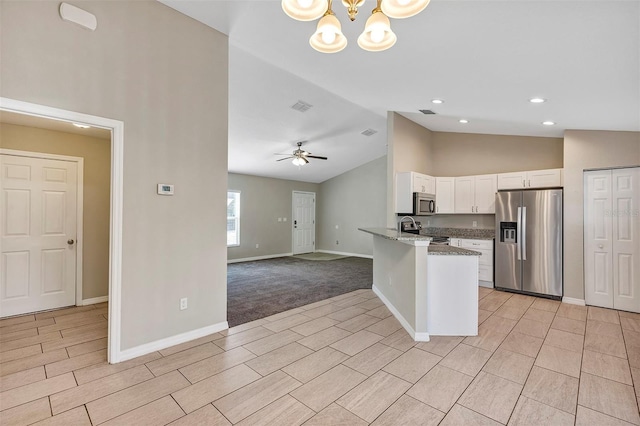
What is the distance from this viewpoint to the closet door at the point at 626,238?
4016 mm

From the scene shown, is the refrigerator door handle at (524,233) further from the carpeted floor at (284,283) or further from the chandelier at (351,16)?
the chandelier at (351,16)

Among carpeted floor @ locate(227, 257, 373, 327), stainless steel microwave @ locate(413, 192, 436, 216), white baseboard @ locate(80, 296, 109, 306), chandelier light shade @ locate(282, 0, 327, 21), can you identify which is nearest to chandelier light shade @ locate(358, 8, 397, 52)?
chandelier light shade @ locate(282, 0, 327, 21)

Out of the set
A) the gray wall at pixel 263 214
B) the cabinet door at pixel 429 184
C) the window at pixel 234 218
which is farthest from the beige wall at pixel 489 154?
the window at pixel 234 218

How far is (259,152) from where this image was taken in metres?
6.81

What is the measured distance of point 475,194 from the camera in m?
5.59

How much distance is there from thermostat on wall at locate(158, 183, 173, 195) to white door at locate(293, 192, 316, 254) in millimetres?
6837

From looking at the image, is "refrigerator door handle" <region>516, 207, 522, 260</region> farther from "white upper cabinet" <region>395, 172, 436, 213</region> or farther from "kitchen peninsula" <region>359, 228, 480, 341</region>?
"kitchen peninsula" <region>359, 228, 480, 341</region>

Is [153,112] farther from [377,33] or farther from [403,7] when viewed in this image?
[403,7]

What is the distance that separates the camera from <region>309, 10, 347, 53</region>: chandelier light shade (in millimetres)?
1925

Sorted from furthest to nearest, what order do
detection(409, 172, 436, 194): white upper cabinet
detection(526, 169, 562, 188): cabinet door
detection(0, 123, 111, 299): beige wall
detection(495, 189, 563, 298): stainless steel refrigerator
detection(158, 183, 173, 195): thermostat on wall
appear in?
detection(409, 172, 436, 194): white upper cabinet, detection(526, 169, 562, 188): cabinet door, detection(495, 189, 563, 298): stainless steel refrigerator, detection(0, 123, 111, 299): beige wall, detection(158, 183, 173, 195): thermostat on wall

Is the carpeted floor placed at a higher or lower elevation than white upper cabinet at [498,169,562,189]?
lower

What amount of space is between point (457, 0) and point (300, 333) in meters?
3.26

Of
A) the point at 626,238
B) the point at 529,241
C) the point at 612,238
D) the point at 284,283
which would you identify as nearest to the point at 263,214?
the point at 284,283

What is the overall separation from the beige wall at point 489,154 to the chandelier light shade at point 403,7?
4753 mm
